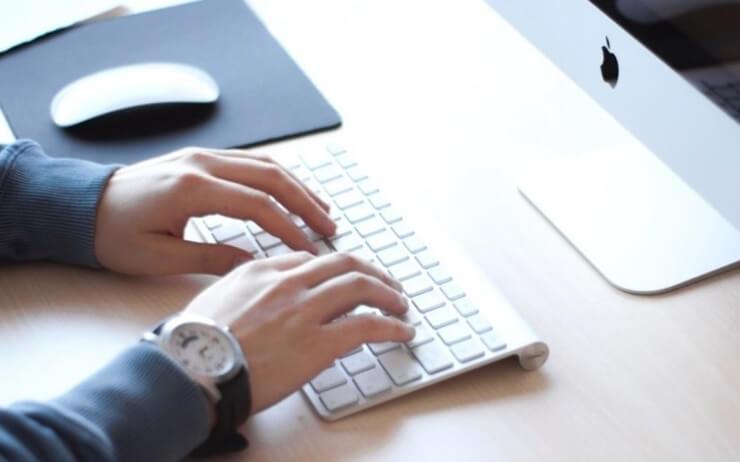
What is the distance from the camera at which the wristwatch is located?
0.73 m

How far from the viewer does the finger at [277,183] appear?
891 millimetres

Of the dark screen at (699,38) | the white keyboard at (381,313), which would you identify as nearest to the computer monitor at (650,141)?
the dark screen at (699,38)

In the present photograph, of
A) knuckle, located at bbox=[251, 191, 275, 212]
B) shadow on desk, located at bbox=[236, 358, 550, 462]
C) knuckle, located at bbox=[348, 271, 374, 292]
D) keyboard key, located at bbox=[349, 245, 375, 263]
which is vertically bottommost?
shadow on desk, located at bbox=[236, 358, 550, 462]

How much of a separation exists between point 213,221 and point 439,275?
19 cm

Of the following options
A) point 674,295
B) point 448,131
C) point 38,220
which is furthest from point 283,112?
point 674,295

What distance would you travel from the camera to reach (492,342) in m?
0.80

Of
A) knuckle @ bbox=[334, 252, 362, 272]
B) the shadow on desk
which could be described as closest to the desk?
the shadow on desk

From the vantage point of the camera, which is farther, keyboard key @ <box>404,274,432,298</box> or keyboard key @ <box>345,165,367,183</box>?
keyboard key @ <box>345,165,367,183</box>

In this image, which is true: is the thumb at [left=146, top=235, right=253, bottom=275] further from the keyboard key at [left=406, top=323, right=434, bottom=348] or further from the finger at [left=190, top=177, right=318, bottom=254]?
the keyboard key at [left=406, top=323, right=434, bottom=348]

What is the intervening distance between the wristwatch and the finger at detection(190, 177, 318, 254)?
143 millimetres

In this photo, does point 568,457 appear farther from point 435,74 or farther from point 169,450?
point 435,74

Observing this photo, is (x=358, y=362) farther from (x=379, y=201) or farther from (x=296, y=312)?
(x=379, y=201)

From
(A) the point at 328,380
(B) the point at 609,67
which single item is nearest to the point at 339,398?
(A) the point at 328,380

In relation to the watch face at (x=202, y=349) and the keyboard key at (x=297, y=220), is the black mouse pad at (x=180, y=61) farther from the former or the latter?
the watch face at (x=202, y=349)
